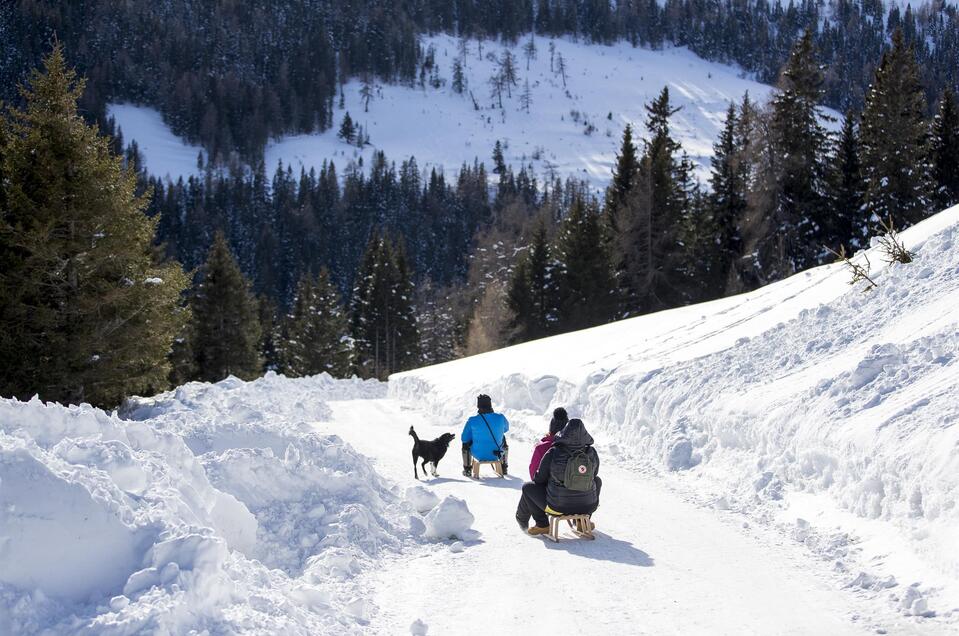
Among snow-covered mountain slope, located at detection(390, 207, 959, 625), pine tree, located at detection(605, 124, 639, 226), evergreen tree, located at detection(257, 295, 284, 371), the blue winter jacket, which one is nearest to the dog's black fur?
the blue winter jacket

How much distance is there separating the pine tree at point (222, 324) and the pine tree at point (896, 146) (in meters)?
31.2

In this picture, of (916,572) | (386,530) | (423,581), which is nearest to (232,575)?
(423,581)

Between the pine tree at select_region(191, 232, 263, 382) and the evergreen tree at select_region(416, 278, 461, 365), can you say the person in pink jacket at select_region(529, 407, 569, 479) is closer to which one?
the pine tree at select_region(191, 232, 263, 382)

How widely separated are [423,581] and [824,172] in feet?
107

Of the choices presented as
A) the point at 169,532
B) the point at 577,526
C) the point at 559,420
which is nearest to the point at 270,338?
the point at 559,420

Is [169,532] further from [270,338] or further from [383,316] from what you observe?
[270,338]

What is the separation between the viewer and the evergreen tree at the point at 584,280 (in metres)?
42.0

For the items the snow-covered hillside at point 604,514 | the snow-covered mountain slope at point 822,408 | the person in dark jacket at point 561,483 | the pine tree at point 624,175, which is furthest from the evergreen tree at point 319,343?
the person in dark jacket at point 561,483

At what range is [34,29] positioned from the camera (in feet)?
587

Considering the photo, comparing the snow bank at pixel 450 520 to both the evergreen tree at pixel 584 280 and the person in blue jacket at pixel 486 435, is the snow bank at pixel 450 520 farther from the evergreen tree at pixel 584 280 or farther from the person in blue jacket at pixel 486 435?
the evergreen tree at pixel 584 280

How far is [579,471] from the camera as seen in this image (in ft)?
25.6

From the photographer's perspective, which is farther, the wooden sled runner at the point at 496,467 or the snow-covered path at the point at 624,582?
the wooden sled runner at the point at 496,467

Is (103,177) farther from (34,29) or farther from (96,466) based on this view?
(34,29)

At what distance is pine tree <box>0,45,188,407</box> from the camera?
53.2 ft
